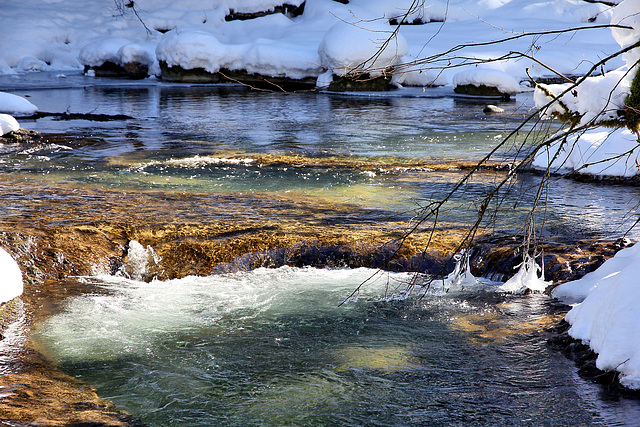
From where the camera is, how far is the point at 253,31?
35.2 metres

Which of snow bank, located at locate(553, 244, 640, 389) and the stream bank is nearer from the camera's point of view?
snow bank, located at locate(553, 244, 640, 389)

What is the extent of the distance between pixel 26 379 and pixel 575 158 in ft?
A: 25.4

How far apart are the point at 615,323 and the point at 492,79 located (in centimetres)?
1860

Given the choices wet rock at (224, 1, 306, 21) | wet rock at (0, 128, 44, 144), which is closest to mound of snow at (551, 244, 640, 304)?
wet rock at (0, 128, 44, 144)

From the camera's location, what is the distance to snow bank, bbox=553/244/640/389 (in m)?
3.38

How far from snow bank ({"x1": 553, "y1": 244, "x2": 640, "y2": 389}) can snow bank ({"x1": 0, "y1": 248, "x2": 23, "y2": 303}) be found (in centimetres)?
406

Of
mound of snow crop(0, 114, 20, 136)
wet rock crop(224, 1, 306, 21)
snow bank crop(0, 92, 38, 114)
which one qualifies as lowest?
mound of snow crop(0, 114, 20, 136)

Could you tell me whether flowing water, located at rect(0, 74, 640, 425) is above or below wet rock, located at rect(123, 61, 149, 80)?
below

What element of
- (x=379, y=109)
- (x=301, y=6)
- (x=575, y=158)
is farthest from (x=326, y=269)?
(x=301, y=6)

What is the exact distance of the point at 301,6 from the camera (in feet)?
126

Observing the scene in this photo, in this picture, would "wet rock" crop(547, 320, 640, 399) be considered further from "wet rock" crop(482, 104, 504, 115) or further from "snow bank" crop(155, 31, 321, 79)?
"snow bank" crop(155, 31, 321, 79)

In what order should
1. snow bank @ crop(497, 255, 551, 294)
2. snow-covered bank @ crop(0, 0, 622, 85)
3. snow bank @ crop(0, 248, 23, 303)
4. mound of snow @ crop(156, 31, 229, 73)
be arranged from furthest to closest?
mound of snow @ crop(156, 31, 229, 73) < snow-covered bank @ crop(0, 0, 622, 85) < snow bank @ crop(497, 255, 551, 294) < snow bank @ crop(0, 248, 23, 303)

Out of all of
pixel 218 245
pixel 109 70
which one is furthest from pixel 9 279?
pixel 109 70

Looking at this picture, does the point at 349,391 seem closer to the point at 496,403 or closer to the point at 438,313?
the point at 496,403
